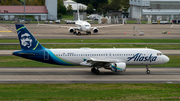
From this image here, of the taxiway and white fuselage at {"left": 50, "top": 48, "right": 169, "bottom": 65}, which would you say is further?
white fuselage at {"left": 50, "top": 48, "right": 169, "bottom": 65}

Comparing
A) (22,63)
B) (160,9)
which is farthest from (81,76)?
(160,9)

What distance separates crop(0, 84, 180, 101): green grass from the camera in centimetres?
2777

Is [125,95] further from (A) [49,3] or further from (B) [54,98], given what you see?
(A) [49,3]

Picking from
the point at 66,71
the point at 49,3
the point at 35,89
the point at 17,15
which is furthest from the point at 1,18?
the point at 35,89

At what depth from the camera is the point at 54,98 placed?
27672 mm

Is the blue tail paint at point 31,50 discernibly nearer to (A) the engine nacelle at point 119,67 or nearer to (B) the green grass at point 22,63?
(A) the engine nacelle at point 119,67

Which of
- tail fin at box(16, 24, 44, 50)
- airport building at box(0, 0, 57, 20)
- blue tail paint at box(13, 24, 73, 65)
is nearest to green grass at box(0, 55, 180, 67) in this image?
blue tail paint at box(13, 24, 73, 65)

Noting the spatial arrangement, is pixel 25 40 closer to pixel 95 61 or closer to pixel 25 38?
pixel 25 38

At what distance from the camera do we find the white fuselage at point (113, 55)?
133 feet

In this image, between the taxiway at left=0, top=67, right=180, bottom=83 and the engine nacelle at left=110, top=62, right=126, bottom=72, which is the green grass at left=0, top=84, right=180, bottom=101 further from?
the engine nacelle at left=110, top=62, right=126, bottom=72

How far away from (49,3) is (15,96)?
13727 centimetres

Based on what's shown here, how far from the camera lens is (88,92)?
30234 millimetres

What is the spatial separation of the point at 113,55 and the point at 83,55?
4.28m

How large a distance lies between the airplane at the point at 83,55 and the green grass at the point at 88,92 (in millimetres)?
7184
